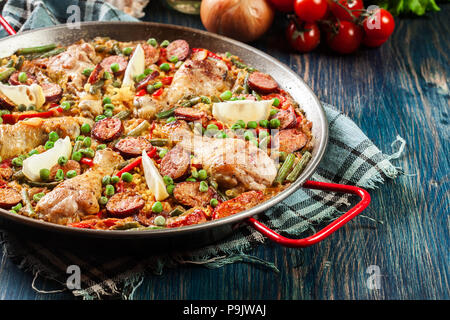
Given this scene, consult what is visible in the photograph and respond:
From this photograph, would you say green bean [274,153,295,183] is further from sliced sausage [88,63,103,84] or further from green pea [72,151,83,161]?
sliced sausage [88,63,103,84]

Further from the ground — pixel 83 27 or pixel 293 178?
pixel 83 27

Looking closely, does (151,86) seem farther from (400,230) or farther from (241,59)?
(400,230)

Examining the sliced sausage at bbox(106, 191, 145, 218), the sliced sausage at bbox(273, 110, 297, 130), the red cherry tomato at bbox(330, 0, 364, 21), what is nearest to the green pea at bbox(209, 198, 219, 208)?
the sliced sausage at bbox(106, 191, 145, 218)

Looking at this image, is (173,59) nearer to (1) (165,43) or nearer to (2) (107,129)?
(1) (165,43)

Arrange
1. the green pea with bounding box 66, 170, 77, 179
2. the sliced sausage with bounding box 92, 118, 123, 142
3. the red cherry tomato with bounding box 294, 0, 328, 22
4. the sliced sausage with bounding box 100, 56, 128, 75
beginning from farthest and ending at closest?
the red cherry tomato with bounding box 294, 0, 328, 22, the sliced sausage with bounding box 100, 56, 128, 75, the sliced sausage with bounding box 92, 118, 123, 142, the green pea with bounding box 66, 170, 77, 179

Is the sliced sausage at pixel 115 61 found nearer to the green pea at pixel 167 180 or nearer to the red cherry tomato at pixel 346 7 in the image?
the green pea at pixel 167 180

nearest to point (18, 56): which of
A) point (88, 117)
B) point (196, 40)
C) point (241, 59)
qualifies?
point (88, 117)

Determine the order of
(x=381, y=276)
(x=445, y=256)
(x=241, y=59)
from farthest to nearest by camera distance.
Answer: (x=241, y=59) < (x=445, y=256) < (x=381, y=276)

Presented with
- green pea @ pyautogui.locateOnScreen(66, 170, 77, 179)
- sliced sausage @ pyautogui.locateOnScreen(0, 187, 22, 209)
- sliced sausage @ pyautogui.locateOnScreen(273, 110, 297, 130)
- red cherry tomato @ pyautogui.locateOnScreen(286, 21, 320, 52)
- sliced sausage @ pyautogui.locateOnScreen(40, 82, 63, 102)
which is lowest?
red cherry tomato @ pyautogui.locateOnScreen(286, 21, 320, 52)
